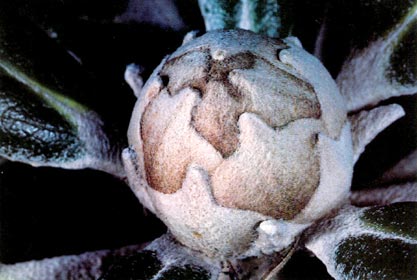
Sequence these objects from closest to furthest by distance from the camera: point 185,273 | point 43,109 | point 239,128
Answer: point 239,128, point 185,273, point 43,109

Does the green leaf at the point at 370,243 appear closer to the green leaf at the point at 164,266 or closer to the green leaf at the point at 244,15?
the green leaf at the point at 164,266

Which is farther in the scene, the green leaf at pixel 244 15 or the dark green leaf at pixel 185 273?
the green leaf at pixel 244 15

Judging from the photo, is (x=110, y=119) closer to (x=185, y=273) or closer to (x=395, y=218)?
(x=185, y=273)

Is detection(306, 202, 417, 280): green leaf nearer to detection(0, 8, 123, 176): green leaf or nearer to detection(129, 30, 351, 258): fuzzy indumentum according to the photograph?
detection(129, 30, 351, 258): fuzzy indumentum

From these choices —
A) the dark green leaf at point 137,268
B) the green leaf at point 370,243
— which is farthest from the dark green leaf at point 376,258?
the dark green leaf at point 137,268

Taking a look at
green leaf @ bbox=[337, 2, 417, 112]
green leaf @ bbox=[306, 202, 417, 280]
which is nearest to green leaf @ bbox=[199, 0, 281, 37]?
green leaf @ bbox=[337, 2, 417, 112]

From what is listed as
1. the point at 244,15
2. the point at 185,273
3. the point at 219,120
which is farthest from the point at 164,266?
the point at 244,15
